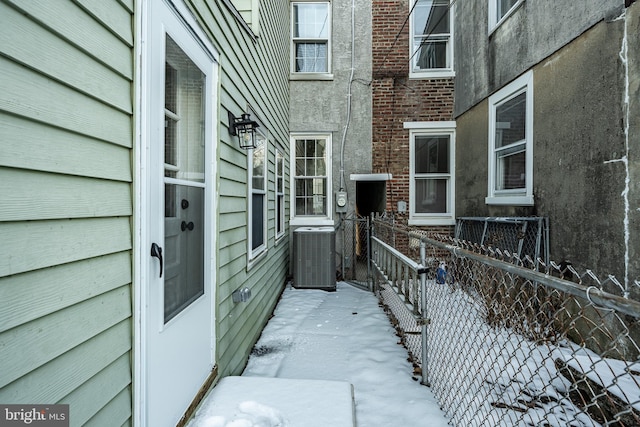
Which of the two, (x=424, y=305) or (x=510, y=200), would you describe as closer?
(x=424, y=305)

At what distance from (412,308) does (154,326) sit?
221 cm

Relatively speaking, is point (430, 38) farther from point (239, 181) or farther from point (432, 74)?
point (239, 181)

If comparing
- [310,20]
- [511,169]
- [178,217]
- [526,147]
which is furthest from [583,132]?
[310,20]

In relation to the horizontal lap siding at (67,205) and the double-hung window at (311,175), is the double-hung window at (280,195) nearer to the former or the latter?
the double-hung window at (311,175)

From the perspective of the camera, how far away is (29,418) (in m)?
0.92

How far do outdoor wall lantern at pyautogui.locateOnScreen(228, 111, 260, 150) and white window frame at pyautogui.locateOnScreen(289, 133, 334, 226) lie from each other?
12.1 feet

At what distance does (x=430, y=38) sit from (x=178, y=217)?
7.02 m

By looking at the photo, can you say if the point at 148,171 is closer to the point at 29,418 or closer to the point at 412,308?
the point at 29,418

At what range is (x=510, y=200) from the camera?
14.9ft

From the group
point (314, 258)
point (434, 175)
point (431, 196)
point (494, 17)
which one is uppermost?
point (494, 17)

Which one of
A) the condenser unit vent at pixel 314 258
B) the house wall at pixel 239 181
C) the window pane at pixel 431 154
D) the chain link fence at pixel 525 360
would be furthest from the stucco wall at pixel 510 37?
the condenser unit vent at pixel 314 258

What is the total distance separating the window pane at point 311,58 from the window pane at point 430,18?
205 centimetres

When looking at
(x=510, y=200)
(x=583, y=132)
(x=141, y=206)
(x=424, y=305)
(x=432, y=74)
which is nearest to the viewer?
(x=141, y=206)

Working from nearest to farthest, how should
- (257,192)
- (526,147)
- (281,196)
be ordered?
(257,192) → (526,147) → (281,196)
